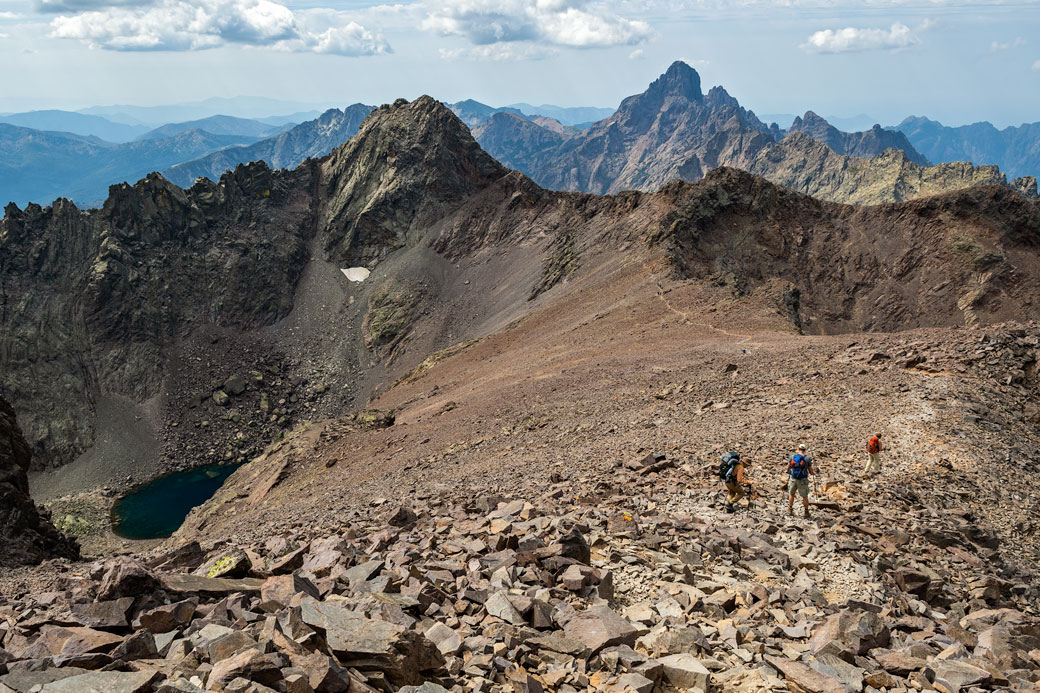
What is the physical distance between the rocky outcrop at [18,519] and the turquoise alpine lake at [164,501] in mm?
32792

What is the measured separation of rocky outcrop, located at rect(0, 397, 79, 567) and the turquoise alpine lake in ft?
108

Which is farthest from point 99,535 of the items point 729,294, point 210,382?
point 729,294

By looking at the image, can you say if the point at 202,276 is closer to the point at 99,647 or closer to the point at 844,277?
the point at 844,277

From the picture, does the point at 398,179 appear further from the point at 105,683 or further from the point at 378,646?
the point at 105,683

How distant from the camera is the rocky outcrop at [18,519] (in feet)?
84.5

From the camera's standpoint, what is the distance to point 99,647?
372 inches

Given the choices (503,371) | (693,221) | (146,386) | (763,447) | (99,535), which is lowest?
(99,535)

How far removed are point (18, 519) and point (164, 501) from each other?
1900 inches

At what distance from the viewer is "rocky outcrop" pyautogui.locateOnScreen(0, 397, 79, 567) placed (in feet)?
84.5

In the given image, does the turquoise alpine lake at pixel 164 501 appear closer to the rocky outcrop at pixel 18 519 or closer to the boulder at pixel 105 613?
the rocky outcrop at pixel 18 519

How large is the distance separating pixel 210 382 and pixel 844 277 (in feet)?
259

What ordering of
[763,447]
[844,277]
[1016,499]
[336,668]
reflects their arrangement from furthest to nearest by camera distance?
[844,277] → [763,447] → [1016,499] → [336,668]

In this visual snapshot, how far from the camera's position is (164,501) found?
237 feet

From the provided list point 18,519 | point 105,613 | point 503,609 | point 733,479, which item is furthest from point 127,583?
point 18,519
